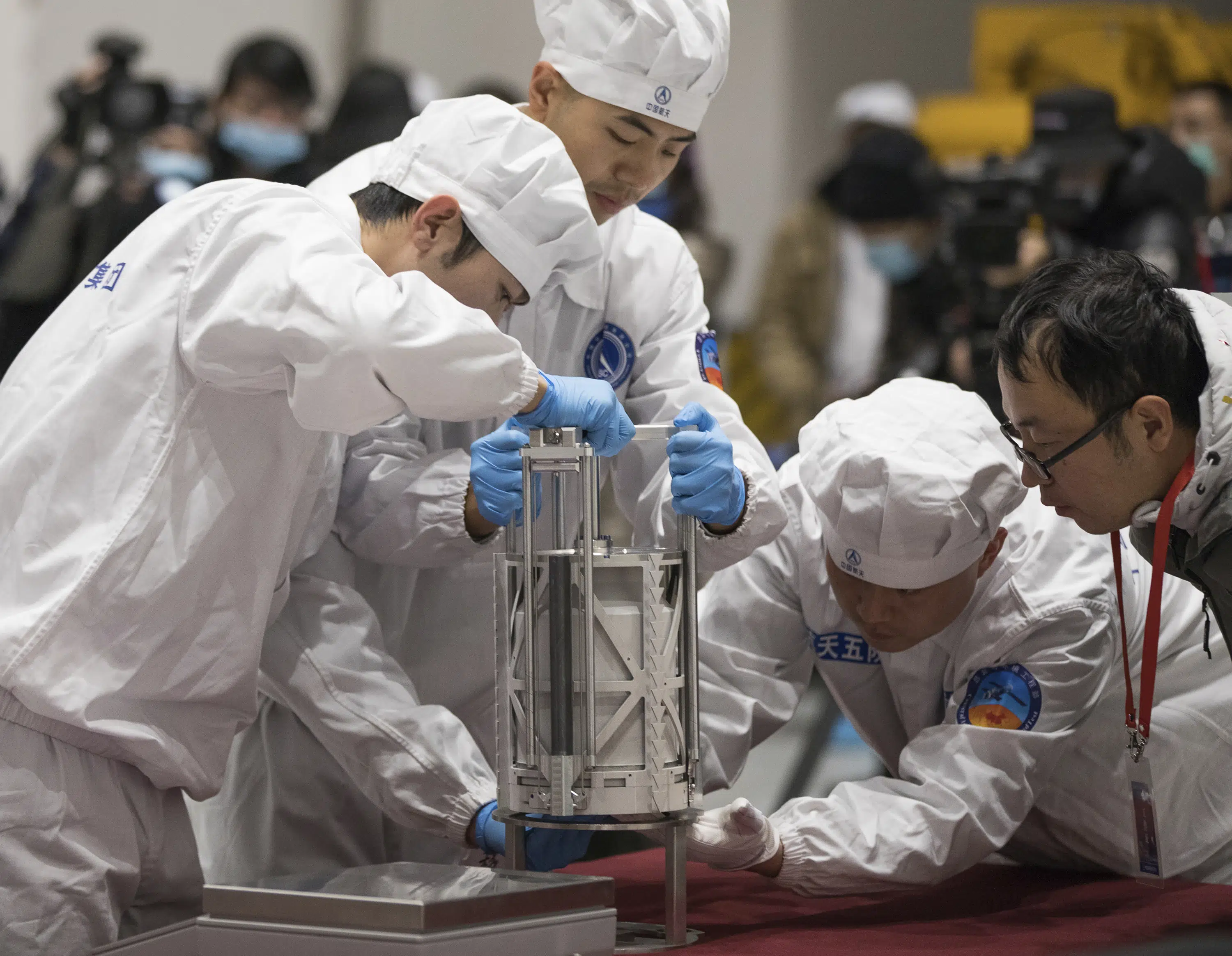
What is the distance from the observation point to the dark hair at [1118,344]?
1785 millimetres

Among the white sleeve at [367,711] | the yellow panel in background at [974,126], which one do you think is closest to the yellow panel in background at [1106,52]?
the yellow panel in background at [974,126]

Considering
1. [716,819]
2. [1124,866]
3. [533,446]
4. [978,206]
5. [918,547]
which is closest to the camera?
[533,446]

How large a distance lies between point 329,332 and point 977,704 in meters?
0.97

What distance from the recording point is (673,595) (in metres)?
1.67

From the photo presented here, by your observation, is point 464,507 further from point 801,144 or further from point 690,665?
point 801,144

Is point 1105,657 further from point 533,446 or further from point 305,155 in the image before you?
point 305,155

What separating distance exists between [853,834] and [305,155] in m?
2.91

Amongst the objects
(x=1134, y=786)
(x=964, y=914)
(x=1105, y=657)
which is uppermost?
(x=1105, y=657)

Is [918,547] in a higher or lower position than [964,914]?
higher

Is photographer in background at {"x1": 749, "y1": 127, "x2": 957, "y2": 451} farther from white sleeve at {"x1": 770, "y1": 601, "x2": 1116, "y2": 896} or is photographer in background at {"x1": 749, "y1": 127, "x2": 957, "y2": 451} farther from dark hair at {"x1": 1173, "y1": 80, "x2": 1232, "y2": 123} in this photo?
white sleeve at {"x1": 770, "y1": 601, "x2": 1116, "y2": 896}

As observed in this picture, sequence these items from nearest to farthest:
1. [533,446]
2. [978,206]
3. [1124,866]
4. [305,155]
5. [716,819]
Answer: [533,446] < [716,819] < [1124,866] < [978,206] < [305,155]

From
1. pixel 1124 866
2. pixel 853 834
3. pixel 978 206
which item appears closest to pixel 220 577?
pixel 853 834

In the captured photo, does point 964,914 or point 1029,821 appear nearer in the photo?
point 964,914

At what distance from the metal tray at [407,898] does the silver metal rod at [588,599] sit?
0.49ft
